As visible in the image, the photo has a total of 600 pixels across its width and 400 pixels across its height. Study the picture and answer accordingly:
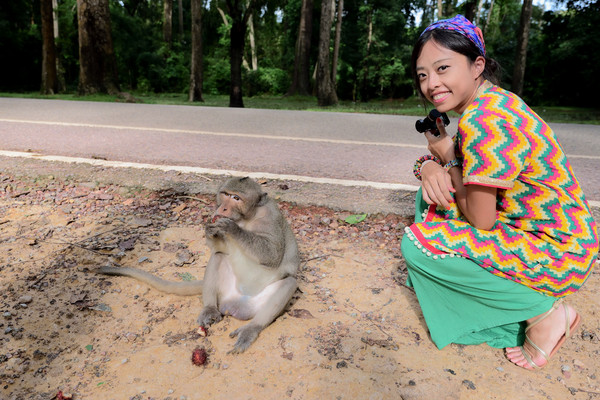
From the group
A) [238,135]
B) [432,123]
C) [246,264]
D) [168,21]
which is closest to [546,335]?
[432,123]

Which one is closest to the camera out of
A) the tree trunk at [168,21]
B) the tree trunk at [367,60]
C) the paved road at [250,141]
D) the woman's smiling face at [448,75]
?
the woman's smiling face at [448,75]

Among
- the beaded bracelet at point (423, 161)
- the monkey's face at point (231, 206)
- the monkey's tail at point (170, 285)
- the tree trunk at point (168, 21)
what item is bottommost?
the monkey's tail at point (170, 285)

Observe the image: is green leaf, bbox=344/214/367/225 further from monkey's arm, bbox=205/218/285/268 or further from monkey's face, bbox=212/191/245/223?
monkey's face, bbox=212/191/245/223

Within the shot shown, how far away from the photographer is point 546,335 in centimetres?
224

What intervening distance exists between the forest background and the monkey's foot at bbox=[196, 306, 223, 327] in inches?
457

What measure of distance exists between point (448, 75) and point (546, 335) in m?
1.47

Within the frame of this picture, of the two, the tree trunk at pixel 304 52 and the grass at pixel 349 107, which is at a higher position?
the tree trunk at pixel 304 52

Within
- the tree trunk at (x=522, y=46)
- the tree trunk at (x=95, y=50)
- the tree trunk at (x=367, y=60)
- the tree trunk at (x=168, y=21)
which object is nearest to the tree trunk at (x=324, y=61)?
the tree trunk at (x=522, y=46)

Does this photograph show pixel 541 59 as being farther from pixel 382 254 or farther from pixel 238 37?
pixel 382 254

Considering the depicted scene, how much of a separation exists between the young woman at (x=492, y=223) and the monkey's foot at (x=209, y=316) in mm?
1220

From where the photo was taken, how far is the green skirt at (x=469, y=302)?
2209 mm

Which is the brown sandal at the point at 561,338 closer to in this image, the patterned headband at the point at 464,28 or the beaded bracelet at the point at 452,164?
the beaded bracelet at the point at 452,164

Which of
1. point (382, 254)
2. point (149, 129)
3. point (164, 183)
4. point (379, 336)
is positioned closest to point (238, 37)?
point (149, 129)

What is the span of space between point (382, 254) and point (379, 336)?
3.32 ft
